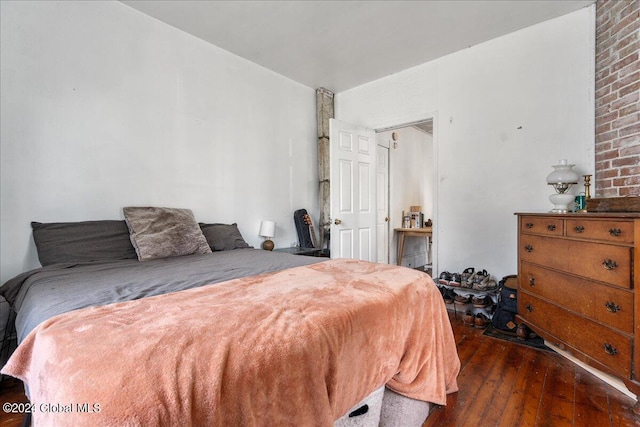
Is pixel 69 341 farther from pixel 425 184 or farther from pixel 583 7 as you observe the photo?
pixel 425 184

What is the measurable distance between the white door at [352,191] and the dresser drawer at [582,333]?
194 centimetres

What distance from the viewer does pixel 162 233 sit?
89.8 inches

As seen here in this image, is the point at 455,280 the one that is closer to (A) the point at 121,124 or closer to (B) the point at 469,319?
(B) the point at 469,319

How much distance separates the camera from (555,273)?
204 cm

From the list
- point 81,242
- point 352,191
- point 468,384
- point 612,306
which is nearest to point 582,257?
point 612,306

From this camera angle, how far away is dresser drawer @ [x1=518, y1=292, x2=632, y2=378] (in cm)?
158

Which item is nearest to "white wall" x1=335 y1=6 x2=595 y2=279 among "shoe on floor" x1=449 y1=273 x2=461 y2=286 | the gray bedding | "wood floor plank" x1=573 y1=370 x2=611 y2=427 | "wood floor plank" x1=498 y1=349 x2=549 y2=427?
"shoe on floor" x1=449 y1=273 x2=461 y2=286

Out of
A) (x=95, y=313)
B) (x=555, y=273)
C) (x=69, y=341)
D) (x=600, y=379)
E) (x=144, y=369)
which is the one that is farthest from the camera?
(x=555, y=273)

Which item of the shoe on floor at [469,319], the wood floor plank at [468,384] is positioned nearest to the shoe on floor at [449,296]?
the shoe on floor at [469,319]

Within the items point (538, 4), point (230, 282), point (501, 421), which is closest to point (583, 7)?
point (538, 4)

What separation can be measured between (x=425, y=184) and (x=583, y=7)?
3.67m

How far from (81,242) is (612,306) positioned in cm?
332

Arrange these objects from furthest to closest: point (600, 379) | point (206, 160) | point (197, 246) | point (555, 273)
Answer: point (206, 160)
point (197, 246)
point (555, 273)
point (600, 379)

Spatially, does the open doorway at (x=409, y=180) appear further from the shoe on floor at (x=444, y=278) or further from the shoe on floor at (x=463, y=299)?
the shoe on floor at (x=463, y=299)
